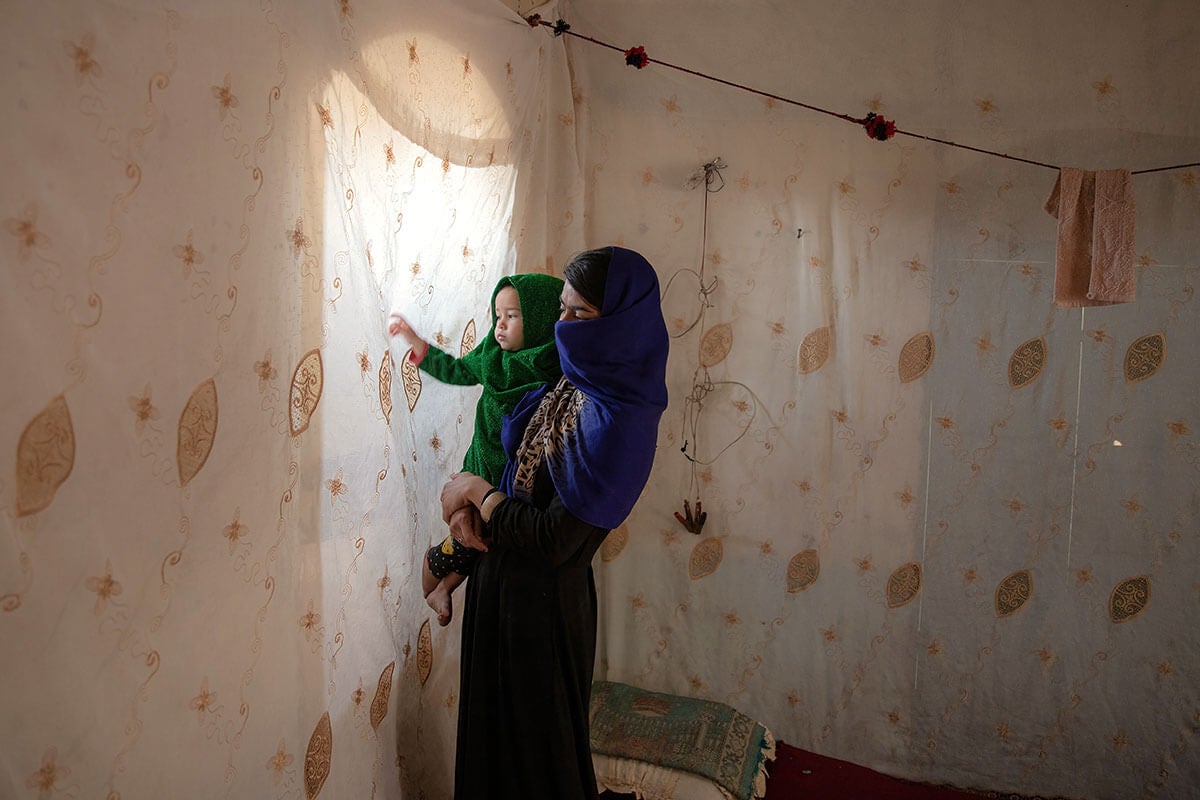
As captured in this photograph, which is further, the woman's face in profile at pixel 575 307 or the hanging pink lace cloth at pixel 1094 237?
the hanging pink lace cloth at pixel 1094 237

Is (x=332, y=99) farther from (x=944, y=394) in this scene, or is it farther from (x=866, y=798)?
(x=866, y=798)

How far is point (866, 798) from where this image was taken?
2.23 m

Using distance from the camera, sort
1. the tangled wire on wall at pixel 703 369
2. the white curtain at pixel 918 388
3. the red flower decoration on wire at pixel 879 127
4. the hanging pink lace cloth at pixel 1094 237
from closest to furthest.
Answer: the hanging pink lace cloth at pixel 1094 237 → the red flower decoration on wire at pixel 879 127 → the white curtain at pixel 918 388 → the tangled wire on wall at pixel 703 369

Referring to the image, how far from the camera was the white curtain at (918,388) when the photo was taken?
2195 mm

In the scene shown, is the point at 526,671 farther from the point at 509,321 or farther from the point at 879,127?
the point at 879,127

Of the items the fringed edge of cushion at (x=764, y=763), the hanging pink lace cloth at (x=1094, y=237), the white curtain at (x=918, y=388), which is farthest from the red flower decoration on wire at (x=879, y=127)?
the fringed edge of cushion at (x=764, y=763)

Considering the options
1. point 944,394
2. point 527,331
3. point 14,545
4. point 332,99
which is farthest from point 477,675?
point 944,394

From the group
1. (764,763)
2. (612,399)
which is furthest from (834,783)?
(612,399)

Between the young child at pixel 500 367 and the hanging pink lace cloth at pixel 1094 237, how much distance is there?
1.34m

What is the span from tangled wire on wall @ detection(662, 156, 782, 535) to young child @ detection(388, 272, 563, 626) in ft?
3.06

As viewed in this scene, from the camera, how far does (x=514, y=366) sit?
1567 millimetres

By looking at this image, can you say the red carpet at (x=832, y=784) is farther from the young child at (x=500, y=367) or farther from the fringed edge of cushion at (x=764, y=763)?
the young child at (x=500, y=367)

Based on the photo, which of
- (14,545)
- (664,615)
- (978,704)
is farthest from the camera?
(664,615)

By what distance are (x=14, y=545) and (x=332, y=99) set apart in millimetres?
861
